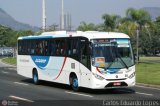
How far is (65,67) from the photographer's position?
2420cm

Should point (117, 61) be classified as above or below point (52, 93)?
above

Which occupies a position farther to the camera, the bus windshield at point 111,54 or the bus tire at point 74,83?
the bus tire at point 74,83

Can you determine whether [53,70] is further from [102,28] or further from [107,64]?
[102,28]

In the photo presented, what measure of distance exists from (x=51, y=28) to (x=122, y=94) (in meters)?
47.0

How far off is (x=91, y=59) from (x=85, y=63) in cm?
56

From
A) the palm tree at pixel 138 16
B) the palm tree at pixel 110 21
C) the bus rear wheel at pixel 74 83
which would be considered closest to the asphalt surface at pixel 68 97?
the bus rear wheel at pixel 74 83

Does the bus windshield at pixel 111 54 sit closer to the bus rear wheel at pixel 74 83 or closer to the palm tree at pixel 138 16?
the bus rear wheel at pixel 74 83

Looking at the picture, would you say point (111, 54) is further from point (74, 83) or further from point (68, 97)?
point (68, 97)

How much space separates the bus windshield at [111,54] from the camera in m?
21.3

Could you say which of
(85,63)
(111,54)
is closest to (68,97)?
(85,63)

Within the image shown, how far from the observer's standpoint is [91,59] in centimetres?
2144

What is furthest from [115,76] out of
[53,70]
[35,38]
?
[35,38]

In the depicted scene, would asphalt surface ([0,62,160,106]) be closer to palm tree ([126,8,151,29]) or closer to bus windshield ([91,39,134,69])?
bus windshield ([91,39,134,69])

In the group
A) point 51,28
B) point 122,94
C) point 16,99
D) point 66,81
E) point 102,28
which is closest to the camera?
point 16,99
